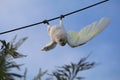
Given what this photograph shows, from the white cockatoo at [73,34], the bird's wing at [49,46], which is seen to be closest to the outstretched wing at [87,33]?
the white cockatoo at [73,34]

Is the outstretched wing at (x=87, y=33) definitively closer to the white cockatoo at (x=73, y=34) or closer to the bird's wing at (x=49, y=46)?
the white cockatoo at (x=73, y=34)

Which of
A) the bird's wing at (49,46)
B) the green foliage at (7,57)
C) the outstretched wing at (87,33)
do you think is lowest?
the outstretched wing at (87,33)

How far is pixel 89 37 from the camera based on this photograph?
6273 millimetres

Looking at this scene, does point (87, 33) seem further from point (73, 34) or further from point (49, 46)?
point (49, 46)

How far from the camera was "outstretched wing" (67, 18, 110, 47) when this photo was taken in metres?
6.25

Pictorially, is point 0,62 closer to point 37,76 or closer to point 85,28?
point 37,76

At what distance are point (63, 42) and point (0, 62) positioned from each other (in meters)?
3.89

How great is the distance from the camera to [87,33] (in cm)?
634

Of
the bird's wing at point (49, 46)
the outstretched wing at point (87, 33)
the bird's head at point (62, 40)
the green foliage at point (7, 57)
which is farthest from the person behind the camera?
the green foliage at point (7, 57)

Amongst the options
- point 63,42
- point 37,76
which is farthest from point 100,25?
point 37,76

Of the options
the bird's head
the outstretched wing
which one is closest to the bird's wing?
the bird's head

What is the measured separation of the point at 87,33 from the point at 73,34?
0.26 metres

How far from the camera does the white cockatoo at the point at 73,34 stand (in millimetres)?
6262

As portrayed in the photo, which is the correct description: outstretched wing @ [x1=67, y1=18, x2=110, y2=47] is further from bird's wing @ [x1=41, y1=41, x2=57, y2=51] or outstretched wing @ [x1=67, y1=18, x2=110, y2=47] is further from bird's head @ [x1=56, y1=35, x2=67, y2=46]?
bird's wing @ [x1=41, y1=41, x2=57, y2=51]
